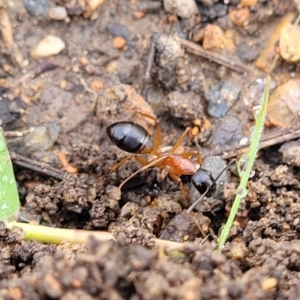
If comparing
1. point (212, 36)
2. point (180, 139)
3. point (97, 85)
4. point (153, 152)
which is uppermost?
point (212, 36)

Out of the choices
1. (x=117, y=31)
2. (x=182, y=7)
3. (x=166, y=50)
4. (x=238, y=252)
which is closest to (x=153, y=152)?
(x=166, y=50)

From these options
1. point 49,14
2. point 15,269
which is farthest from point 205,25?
point 15,269

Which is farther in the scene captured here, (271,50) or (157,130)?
(271,50)

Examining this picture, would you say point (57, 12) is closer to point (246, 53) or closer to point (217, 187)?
point (246, 53)

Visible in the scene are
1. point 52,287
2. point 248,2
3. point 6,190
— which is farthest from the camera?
point 248,2

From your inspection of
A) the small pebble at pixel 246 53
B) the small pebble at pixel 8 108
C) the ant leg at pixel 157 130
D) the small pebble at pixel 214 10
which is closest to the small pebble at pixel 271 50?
the small pebble at pixel 246 53

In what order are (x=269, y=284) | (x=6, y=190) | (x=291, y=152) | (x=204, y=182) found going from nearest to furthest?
(x=269, y=284) → (x=6, y=190) → (x=291, y=152) → (x=204, y=182)

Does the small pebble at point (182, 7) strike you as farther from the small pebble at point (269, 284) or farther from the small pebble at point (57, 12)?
the small pebble at point (269, 284)
